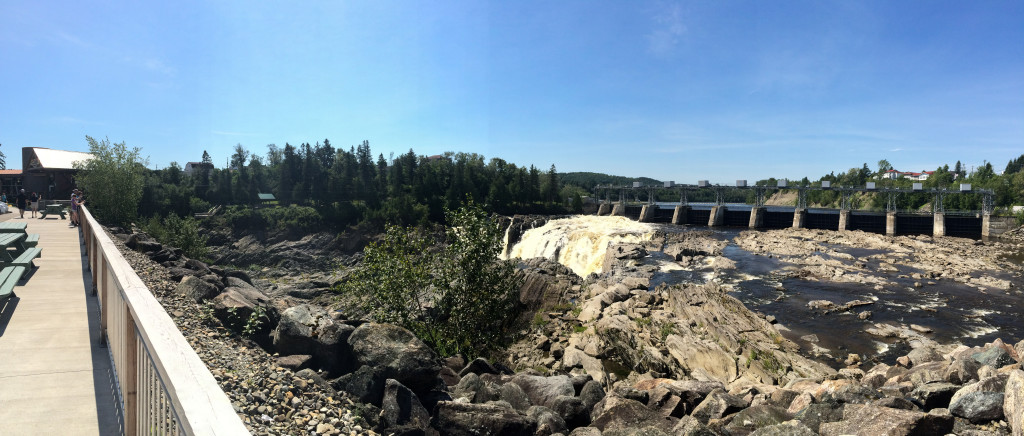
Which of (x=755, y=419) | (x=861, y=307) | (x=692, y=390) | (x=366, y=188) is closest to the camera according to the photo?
(x=755, y=419)

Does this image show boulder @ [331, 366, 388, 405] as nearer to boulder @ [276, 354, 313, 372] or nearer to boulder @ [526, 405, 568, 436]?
boulder @ [276, 354, 313, 372]

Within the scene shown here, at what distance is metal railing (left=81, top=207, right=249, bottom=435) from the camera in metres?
2.22

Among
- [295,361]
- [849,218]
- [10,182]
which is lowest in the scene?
[295,361]

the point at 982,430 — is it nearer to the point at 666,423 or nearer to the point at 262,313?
the point at 666,423

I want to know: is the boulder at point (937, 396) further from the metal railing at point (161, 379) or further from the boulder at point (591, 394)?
the metal railing at point (161, 379)

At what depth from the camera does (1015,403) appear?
7.65 metres

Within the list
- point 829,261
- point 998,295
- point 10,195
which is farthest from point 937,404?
point 10,195

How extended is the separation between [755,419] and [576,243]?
135ft

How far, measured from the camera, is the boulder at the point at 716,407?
1022 centimetres

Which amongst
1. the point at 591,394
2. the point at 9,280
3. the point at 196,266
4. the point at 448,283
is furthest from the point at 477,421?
the point at 196,266

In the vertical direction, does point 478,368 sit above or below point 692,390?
below

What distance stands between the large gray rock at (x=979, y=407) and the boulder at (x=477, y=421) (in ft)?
26.2

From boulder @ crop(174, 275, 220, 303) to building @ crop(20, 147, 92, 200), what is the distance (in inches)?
2309

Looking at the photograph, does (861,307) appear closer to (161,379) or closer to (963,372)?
(963,372)
